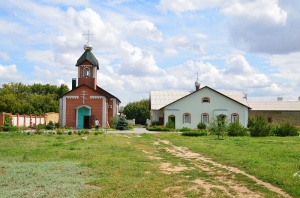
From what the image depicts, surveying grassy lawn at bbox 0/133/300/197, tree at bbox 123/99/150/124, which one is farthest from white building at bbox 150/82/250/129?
tree at bbox 123/99/150/124

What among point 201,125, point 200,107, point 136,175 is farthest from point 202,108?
point 136,175

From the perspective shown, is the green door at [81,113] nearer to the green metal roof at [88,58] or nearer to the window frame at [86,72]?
the window frame at [86,72]

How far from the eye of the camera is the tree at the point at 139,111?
7181 centimetres

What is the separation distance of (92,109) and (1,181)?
102 feet

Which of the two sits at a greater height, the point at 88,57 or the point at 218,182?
the point at 88,57

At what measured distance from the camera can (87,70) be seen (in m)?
43.2

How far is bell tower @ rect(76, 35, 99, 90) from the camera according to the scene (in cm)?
4300

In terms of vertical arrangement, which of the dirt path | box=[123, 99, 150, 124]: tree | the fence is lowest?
the dirt path

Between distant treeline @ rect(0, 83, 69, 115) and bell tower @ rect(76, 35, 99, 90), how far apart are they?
19856mm

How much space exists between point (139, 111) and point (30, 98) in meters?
20.6

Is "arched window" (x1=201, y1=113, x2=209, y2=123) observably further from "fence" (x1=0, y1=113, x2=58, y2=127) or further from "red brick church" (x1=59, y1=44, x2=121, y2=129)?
"fence" (x1=0, y1=113, x2=58, y2=127)

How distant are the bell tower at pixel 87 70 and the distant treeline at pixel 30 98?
19.9m

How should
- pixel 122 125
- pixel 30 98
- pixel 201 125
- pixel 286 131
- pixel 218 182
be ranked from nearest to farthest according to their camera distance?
pixel 218 182 < pixel 286 131 < pixel 201 125 < pixel 122 125 < pixel 30 98

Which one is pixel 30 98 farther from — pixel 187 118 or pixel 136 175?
pixel 136 175
